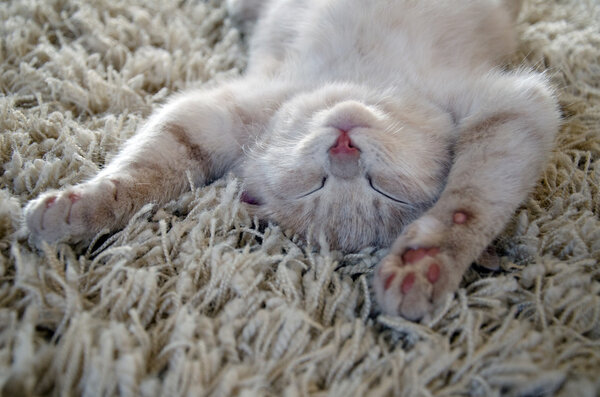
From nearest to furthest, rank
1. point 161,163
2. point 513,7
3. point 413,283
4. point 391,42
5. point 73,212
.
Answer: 1. point 413,283
2. point 73,212
3. point 161,163
4. point 391,42
5. point 513,7

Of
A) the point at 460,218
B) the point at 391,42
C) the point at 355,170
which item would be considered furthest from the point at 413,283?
the point at 391,42

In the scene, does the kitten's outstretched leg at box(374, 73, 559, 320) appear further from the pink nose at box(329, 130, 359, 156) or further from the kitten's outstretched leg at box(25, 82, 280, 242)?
the kitten's outstretched leg at box(25, 82, 280, 242)

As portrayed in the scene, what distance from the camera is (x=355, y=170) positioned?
→ 3.11 feet

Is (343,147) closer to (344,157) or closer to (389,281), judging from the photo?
(344,157)

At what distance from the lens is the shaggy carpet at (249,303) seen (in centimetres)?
62

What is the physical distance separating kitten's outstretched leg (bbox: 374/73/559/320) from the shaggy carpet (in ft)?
0.16

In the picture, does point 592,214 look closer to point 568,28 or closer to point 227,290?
point 227,290

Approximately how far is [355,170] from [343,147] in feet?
0.18

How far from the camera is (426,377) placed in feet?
2.11

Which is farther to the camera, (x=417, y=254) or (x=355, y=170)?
(x=355, y=170)

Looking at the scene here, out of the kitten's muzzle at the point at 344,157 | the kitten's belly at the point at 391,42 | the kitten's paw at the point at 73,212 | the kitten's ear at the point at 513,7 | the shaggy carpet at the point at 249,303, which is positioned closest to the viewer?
the shaggy carpet at the point at 249,303

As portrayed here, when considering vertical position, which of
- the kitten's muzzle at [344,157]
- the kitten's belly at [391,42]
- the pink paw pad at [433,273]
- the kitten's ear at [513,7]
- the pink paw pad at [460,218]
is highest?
the kitten's ear at [513,7]

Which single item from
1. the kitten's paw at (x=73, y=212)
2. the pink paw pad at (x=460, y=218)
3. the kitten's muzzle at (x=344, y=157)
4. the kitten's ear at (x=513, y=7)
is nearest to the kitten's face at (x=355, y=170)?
the kitten's muzzle at (x=344, y=157)

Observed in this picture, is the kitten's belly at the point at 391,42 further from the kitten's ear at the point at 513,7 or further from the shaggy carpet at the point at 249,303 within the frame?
the shaggy carpet at the point at 249,303
